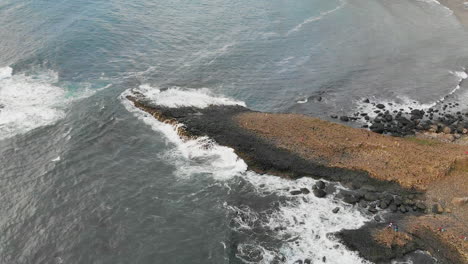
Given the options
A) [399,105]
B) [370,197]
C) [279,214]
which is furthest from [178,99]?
[399,105]

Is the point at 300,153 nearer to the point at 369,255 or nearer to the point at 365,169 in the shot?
the point at 365,169

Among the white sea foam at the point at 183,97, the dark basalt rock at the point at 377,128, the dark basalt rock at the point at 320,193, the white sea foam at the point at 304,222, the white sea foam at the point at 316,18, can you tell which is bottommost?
the white sea foam at the point at 304,222

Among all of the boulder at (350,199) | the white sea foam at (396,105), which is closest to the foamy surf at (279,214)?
the boulder at (350,199)

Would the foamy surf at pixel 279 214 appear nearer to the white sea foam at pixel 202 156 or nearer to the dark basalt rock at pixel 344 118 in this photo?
the white sea foam at pixel 202 156

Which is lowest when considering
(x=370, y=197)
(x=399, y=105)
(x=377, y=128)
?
(x=370, y=197)

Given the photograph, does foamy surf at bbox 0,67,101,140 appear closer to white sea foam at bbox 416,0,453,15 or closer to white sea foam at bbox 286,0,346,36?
white sea foam at bbox 286,0,346,36

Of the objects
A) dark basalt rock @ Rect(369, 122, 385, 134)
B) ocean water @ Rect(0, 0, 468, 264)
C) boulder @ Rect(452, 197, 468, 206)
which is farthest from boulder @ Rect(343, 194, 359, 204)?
dark basalt rock @ Rect(369, 122, 385, 134)

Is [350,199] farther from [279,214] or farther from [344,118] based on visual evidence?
[344,118]
